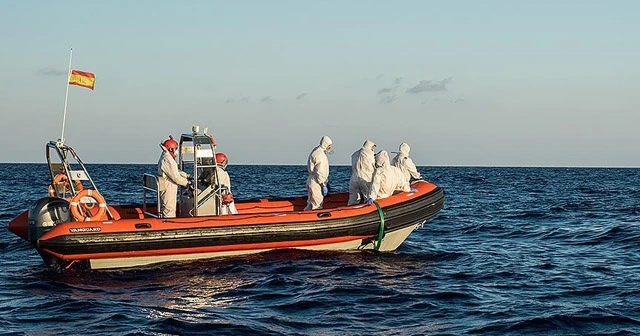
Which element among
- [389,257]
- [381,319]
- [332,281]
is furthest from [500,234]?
[381,319]

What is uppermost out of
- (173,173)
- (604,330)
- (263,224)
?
Result: (173,173)

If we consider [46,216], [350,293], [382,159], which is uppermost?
[382,159]

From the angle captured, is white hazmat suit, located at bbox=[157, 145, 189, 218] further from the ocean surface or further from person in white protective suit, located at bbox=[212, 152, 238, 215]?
the ocean surface

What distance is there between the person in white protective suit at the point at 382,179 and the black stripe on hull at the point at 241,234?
32 centimetres

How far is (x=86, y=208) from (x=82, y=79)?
1.94 m

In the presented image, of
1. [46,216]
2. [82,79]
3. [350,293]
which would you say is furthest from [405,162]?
[46,216]

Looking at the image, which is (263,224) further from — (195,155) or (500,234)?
(500,234)

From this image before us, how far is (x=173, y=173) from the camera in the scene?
12.1 meters

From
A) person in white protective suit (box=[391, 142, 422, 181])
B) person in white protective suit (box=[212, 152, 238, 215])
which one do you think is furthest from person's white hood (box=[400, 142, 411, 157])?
person in white protective suit (box=[212, 152, 238, 215])

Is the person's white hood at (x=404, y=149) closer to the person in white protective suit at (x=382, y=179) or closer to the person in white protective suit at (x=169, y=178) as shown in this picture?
the person in white protective suit at (x=382, y=179)

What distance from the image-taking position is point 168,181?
12453mm

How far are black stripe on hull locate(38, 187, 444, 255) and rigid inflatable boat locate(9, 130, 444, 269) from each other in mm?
14

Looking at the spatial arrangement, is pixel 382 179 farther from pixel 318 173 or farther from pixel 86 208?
pixel 86 208

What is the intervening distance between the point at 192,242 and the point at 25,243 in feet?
15.7
